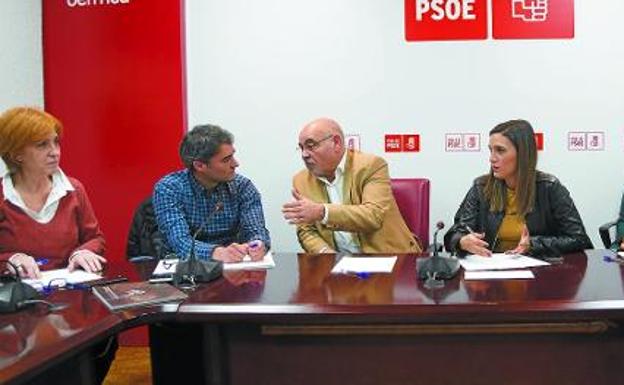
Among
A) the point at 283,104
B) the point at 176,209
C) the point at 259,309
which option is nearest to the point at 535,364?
the point at 259,309

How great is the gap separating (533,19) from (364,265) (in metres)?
2.18

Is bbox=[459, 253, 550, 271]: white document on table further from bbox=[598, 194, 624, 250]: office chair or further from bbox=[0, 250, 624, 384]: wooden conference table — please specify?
bbox=[598, 194, 624, 250]: office chair

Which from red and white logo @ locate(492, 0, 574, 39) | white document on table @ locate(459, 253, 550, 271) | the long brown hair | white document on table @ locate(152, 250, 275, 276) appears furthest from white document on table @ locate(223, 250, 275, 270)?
red and white logo @ locate(492, 0, 574, 39)

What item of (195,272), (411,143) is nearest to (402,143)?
(411,143)

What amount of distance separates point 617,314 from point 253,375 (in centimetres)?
94

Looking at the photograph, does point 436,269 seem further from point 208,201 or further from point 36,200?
point 36,200

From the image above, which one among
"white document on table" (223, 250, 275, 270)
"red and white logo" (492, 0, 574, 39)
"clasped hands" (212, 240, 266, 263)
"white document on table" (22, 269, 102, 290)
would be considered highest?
"red and white logo" (492, 0, 574, 39)

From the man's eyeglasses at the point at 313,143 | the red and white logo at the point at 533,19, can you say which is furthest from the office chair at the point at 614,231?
the man's eyeglasses at the point at 313,143

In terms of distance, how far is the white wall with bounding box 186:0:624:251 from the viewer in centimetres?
365

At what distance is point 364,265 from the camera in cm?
216

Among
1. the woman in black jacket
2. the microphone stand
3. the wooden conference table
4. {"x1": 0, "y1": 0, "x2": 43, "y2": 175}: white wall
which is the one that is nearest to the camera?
the wooden conference table

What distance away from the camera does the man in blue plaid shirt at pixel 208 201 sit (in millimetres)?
2578

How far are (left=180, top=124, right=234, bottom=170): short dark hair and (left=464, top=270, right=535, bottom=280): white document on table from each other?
1.13 metres

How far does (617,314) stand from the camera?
1.56 metres
